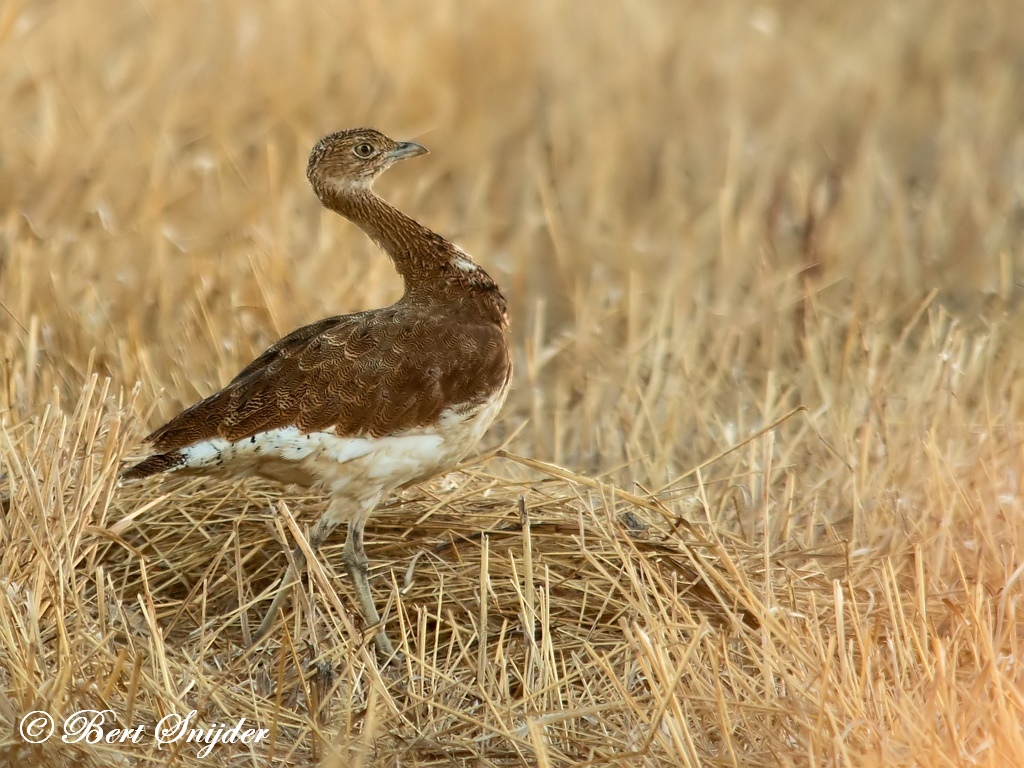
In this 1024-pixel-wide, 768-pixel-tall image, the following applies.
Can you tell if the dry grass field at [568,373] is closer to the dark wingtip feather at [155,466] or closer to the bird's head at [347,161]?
the dark wingtip feather at [155,466]

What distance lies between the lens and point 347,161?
4.31 m

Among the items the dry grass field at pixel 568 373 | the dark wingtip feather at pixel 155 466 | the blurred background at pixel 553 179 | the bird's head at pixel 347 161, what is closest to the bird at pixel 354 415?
the dark wingtip feather at pixel 155 466

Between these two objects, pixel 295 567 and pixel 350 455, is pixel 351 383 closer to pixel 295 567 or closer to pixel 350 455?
pixel 350 455

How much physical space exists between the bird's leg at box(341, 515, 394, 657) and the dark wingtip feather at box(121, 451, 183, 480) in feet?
1.69

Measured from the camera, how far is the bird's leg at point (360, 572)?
376 centimetres

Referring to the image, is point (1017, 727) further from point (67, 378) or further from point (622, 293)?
point (622, 293)

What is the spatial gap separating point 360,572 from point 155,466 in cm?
61

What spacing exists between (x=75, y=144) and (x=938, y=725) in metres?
4.85

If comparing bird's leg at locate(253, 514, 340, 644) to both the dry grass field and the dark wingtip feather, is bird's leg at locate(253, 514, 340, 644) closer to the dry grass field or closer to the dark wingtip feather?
the dry grass field

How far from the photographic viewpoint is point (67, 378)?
4965mm

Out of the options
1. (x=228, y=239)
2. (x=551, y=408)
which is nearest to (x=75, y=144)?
(x=228, y=239)

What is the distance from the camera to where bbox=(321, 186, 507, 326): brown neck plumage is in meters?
4.16

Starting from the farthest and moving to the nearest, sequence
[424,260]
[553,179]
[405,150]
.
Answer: [553,179] → [405,150] → [424,260]

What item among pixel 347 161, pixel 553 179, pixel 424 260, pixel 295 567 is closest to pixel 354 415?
pixel 295 567
